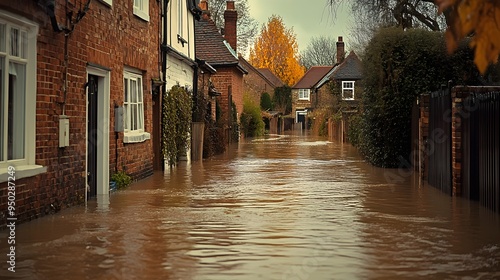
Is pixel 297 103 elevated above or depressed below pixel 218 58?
below

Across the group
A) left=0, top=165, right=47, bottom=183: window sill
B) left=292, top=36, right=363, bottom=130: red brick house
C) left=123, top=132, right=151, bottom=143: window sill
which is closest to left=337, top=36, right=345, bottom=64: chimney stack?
left=292, top=36, right=363, bottom=130: red brick house

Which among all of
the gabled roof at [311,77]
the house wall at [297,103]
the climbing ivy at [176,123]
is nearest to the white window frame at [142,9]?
the climbing ivy at [176,123]

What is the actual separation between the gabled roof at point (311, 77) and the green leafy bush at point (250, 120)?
98.4 feet

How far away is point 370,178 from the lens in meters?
17.6

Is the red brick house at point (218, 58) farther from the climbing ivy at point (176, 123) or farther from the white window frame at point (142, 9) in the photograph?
the white window frame at point (142, 9)

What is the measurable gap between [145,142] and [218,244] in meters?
9.58

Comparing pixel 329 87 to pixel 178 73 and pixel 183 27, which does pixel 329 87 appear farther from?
pixel 178 73

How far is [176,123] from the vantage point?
2136 cm

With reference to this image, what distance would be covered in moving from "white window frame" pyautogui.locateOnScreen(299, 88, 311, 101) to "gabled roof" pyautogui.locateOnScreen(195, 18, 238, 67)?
47.3 m

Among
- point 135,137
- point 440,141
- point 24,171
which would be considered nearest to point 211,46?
point 135,137

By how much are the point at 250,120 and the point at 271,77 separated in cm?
3122

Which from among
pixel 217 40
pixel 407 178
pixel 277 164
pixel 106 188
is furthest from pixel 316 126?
pixel 106 188

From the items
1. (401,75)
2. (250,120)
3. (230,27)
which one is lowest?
(250,120)

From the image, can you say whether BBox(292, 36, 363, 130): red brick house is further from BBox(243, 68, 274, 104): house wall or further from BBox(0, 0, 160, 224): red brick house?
BBox(0, 0, 160, 224): red brick house
